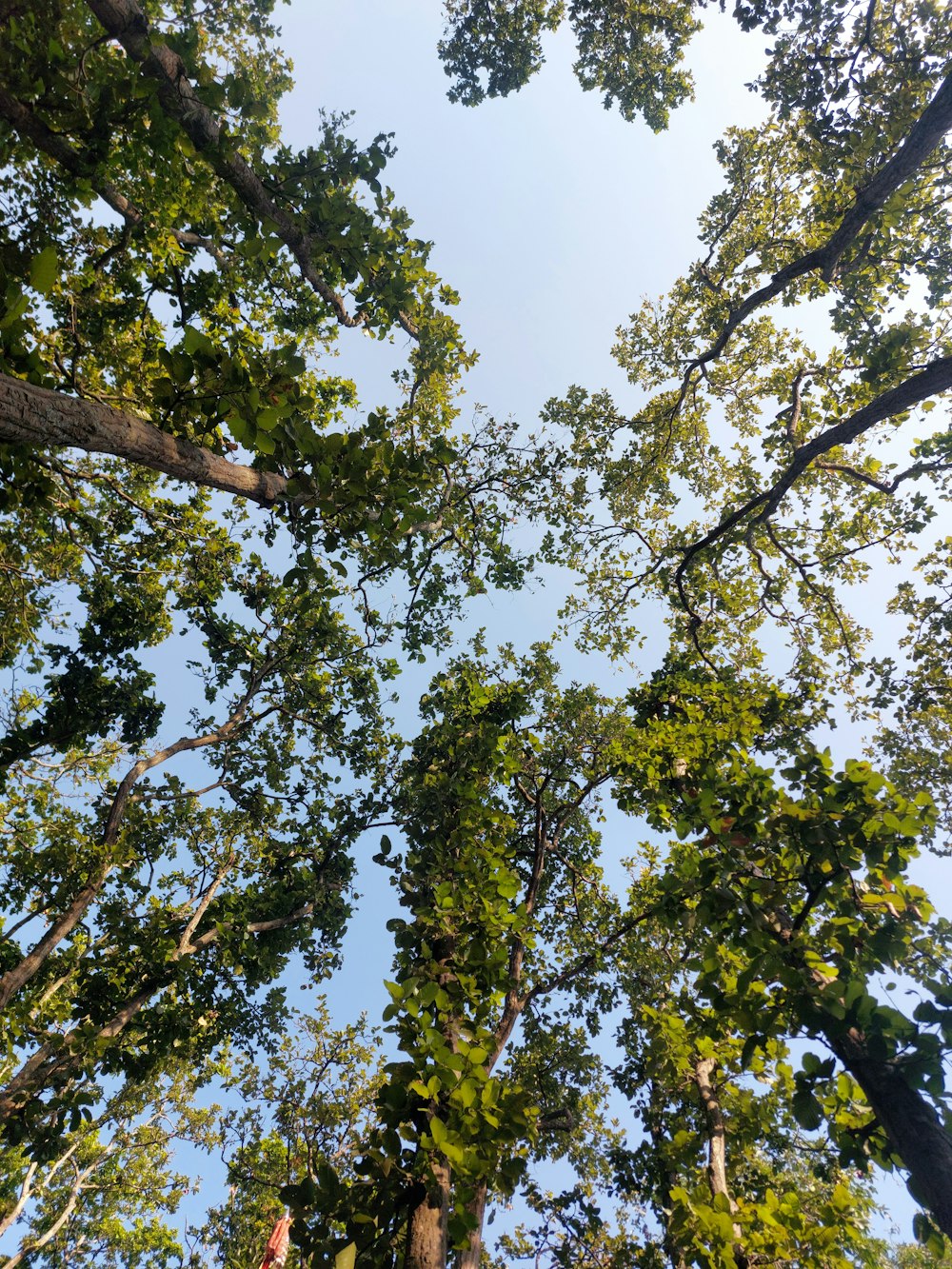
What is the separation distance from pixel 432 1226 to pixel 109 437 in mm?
3955

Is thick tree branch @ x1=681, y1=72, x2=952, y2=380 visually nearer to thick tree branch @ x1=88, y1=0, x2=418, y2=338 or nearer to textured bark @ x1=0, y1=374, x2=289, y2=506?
thick tree branch @ x1=88, y1=0, x2=418, y2=338

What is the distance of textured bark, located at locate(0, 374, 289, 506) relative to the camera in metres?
2.60

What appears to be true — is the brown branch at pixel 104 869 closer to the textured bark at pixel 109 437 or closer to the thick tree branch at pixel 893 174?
the textured bark at pixel 109 437

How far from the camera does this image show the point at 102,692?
1023cm

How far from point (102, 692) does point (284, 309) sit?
7.54m

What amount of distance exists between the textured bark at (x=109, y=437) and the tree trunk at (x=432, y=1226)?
362cm

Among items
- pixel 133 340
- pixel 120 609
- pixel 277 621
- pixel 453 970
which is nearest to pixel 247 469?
pixel 453 970

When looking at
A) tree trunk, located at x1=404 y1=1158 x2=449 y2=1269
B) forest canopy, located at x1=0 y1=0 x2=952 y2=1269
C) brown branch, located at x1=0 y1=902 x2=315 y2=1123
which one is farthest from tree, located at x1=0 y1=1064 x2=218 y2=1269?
tree trunk, located at x1=404 y1=1158 x2=449 y2=1269

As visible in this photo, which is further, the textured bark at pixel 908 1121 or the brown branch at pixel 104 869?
the brown branch at pixel 104 869


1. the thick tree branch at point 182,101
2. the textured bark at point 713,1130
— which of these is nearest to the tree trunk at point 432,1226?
the textured bark at point 713,1130

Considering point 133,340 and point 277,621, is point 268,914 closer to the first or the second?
point 277,621

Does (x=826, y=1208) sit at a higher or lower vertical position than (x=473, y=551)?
lower

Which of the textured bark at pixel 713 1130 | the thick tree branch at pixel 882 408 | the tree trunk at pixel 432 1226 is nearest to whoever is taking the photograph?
the tree trunk at pixel 432 1226

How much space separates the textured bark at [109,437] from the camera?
8.54ft
